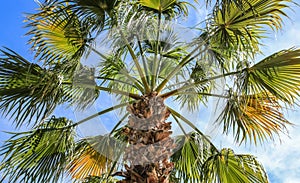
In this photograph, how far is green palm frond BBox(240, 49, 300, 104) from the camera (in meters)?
5.07

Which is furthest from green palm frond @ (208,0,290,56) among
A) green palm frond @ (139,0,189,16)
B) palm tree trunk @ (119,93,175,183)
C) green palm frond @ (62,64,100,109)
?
green palm frond @ (62,64,100,109)

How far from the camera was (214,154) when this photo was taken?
18.7 ft

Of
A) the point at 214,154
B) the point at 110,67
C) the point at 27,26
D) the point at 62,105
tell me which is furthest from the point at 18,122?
the point at 214,154

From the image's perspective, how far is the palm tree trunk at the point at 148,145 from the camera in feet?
15.6

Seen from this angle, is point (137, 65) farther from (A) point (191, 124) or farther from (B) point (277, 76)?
(B) point (277, 76)

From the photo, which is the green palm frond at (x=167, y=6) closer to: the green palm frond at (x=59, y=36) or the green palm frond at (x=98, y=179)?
the green palm frond at (x=59, y=36)

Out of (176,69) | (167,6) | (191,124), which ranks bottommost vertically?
(191,124)

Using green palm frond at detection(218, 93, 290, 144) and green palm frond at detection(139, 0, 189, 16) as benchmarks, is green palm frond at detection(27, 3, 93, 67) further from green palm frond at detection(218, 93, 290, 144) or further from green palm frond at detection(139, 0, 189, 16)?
green palm frond at detection(218, 93, 290, 144)

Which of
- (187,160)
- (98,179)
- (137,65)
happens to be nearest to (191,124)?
(187,160)

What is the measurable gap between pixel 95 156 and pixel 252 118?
2668mm

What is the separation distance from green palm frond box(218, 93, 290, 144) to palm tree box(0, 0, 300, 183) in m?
0.02

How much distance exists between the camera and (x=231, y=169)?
5754mm

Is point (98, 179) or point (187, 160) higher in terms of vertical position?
point (187, 160)

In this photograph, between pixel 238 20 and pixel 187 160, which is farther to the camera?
pixel 187 160
